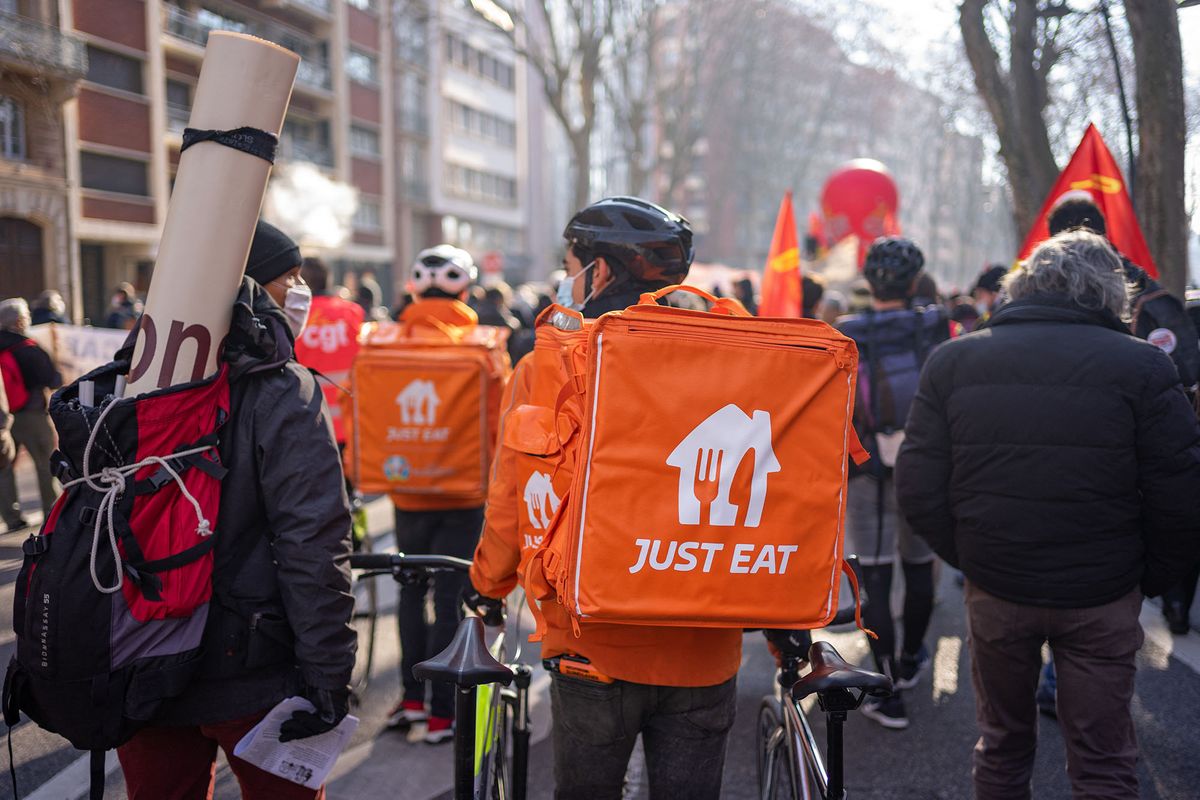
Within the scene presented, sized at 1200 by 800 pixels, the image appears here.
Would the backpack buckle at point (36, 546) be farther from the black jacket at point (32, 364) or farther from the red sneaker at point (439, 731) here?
the black jacket at point (32, 364)

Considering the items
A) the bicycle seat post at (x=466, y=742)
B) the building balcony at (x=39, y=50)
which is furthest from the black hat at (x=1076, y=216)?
the building balcony at (x=39, y=50)

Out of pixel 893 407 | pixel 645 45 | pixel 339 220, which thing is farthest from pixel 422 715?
pixel 339 220

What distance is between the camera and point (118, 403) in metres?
2.18

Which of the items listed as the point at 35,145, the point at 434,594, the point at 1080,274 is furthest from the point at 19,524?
the point at 35,145

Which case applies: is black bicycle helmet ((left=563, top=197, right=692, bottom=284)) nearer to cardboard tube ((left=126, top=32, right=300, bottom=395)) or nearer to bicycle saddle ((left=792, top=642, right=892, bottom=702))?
cardboard tube ((left=126, top=32, right=300, bottom=395))

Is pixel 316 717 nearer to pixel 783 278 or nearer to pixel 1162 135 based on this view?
pixel 783 278

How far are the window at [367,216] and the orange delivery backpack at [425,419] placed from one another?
37204 mm

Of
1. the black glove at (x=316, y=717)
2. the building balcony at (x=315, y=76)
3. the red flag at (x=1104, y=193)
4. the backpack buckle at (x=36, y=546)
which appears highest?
the building balcony at (x=315, y=76)

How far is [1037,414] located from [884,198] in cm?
1207

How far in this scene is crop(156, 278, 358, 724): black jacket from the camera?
229 centimetres

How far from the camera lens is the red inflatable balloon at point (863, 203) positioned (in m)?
14.1

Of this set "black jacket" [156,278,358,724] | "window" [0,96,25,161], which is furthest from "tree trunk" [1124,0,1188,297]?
"window" [0,96,25,161]

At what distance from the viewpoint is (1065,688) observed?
2.94m

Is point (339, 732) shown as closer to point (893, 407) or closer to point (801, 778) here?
point (801, 778)
